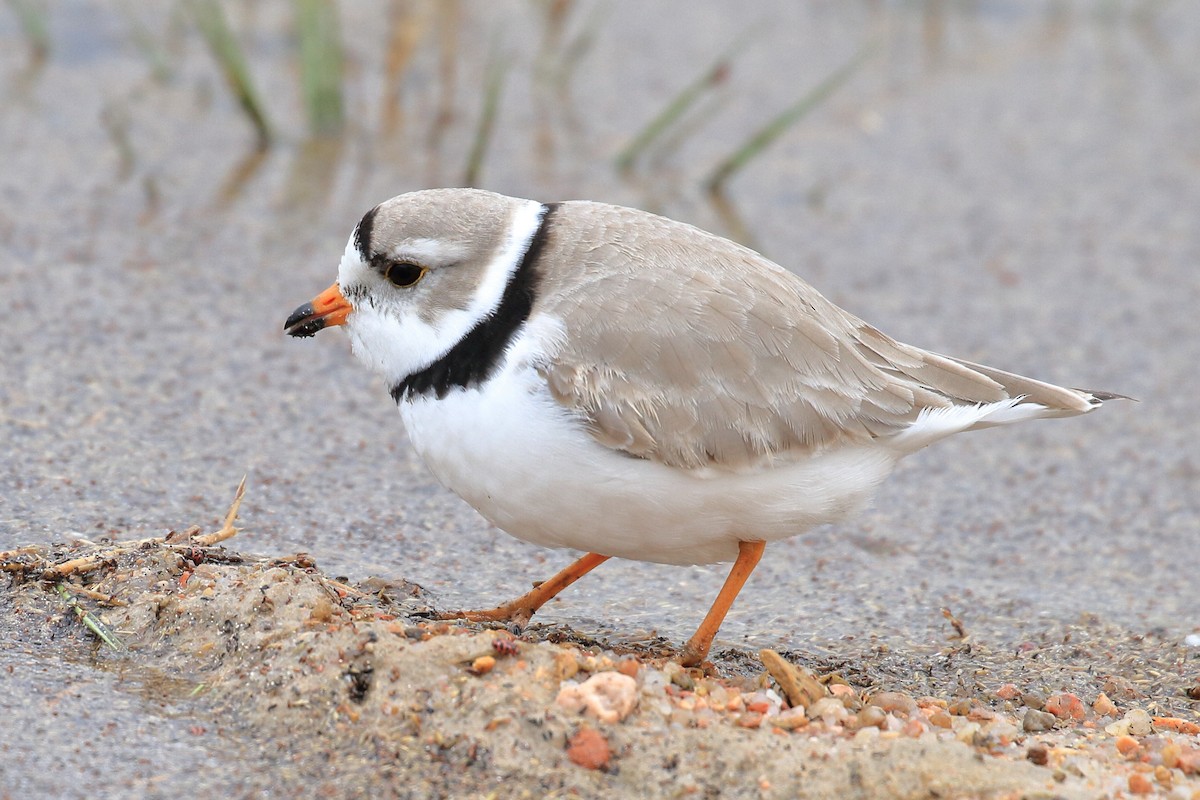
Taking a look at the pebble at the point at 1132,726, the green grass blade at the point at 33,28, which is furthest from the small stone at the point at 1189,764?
the green grass blade at the point at 33,28

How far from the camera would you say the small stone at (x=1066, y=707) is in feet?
12.1

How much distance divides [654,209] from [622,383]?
131 inches

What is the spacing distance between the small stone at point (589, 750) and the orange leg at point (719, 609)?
0.72 m

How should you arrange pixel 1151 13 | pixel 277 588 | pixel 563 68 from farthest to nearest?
pixel 1151 13 < pixel 563 68 < pixel 277 588

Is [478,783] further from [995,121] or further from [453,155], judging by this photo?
[995,121]

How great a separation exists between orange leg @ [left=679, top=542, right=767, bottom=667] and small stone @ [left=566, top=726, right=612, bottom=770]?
28.4 inches

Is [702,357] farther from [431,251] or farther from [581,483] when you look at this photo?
[431,251]

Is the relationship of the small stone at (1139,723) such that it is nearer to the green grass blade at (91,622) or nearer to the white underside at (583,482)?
the white underside at (583,482)

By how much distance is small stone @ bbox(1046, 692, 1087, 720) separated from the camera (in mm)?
3688

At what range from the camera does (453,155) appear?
7098 millimetres

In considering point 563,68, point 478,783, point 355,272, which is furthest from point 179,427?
point 563,68

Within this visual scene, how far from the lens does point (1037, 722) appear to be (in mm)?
3535

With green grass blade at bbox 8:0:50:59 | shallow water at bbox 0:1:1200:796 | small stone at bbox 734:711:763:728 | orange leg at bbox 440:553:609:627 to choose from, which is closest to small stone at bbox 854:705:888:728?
small stone at bbox 734:711:763:728

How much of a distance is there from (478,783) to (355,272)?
1.45 metres
